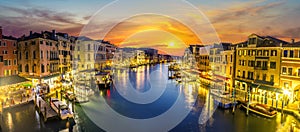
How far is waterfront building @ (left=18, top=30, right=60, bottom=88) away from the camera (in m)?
28.3

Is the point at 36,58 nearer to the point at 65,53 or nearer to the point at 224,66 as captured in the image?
the point at 65,53

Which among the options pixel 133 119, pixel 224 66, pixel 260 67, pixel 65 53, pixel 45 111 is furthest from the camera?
pixel 65 53

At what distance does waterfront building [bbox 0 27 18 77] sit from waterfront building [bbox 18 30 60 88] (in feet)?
2.22

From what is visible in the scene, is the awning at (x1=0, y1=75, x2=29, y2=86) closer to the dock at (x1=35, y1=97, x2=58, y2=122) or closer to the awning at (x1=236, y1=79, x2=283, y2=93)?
the dock at (x1=35, y1=97, x2=58, y2=122)

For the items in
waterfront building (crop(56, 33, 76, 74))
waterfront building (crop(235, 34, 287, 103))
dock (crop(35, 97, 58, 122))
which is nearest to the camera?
dock (crop(35, 97, 58, 122))

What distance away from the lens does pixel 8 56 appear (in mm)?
27812

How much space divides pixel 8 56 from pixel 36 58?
3774mm

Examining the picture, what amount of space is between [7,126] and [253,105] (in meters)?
24.9

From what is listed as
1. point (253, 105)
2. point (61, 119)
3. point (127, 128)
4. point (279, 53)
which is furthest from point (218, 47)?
point (61, 119)

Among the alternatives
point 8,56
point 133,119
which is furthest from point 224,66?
point 8,56

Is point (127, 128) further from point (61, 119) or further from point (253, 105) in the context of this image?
point (253, 105)

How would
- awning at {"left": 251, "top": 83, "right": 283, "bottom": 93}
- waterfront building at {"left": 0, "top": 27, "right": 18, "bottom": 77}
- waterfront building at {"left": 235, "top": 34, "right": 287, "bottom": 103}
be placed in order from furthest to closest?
waterfront building at {"left": 0, "top": 27, "right": 18, "bottom": 77}
waterfront building at {"left": 235, "top": 34, "right": 287, "bottom": 103}
awning at {"left": 251, "top": 83, "right": 283, "bottom": 93}

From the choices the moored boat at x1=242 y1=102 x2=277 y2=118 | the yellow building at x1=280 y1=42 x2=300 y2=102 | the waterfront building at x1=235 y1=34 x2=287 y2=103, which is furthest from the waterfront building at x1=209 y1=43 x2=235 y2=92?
the moored boat at x1=242 y1=102 x2=277 y2=118

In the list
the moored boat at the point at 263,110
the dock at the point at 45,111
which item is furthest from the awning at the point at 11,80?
the moored boat at the point at 263,110
